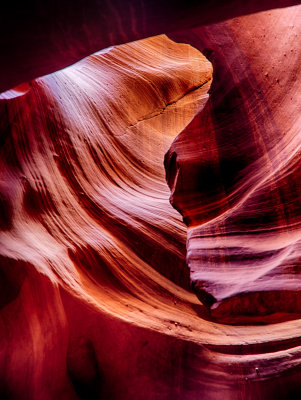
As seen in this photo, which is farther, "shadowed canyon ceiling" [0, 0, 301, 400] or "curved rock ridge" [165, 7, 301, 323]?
"curved rock ridge" [165, 7, 301, 323]

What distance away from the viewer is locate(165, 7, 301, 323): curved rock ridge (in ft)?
6.63

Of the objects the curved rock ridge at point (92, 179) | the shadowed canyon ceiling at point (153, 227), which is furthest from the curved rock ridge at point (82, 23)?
the curved rock ridge at point (92, 179)

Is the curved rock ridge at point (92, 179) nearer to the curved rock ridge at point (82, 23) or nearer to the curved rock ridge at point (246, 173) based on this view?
the curved rock ridge at point (246, 173)

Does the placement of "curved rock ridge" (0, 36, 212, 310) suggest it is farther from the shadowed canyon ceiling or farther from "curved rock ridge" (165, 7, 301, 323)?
"curved rock ridge" (165, 7, 301, 323)

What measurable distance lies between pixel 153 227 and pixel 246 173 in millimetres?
903

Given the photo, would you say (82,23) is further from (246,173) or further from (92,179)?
(92,179)

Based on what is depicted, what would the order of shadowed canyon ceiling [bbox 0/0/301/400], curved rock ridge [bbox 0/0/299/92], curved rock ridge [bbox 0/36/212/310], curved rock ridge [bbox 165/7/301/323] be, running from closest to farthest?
1. curved rock ridge [bbox 0/0/299/92]
2. shadowed canyon ceiling [bbox 0/0/301/400]
3. curved rock ridge [bbox 165/7/301/323]
4. curved rock ridge [bbox 0/36/212/310]

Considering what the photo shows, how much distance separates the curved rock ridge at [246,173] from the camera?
6.63 ft

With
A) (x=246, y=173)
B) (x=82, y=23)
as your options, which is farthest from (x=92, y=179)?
(x=82, y=23)

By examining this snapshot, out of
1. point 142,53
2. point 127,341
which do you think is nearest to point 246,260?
point 127,341

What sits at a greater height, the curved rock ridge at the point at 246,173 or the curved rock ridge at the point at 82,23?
the curved rock ridge at the point at 82,23

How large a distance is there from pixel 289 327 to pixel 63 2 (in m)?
1.87

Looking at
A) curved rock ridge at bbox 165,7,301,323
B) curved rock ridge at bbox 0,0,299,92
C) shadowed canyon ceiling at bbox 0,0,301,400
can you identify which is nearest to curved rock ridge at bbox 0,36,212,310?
shadowed canyon ceiling at bbox 0,0,301,400

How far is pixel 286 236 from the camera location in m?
2.12
